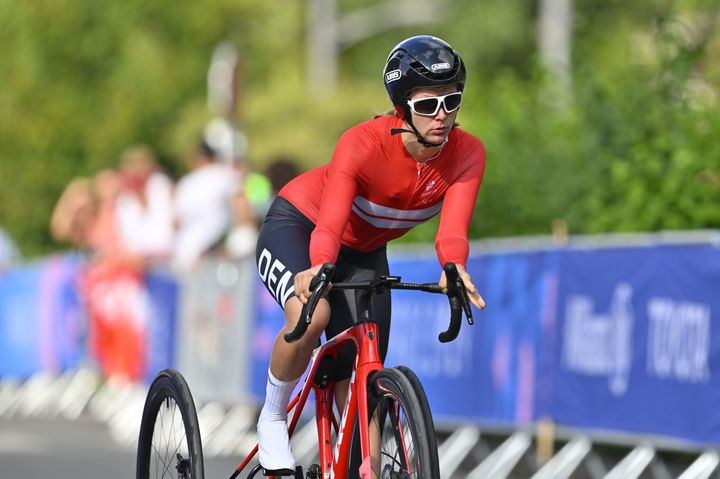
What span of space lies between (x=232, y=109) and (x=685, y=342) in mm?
9392

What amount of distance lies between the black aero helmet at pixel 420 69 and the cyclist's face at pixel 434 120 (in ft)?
0.07

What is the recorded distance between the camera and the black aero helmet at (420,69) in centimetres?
652

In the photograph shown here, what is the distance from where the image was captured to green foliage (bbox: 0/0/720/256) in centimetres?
1292

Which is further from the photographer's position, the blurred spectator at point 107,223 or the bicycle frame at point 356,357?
the blurred spectator at point 107,223

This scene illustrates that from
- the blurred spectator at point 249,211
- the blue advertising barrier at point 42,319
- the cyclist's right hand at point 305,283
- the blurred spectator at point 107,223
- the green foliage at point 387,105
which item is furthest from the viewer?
the blue advertising barrier at point 42,319

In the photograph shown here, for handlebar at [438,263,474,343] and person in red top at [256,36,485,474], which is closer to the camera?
handlebar at [438,263,474,343]

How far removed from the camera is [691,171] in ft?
39.1

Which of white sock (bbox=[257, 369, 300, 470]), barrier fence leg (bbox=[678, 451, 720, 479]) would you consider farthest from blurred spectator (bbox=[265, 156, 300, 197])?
white sock (bbox=[257, 369, 300, 470])

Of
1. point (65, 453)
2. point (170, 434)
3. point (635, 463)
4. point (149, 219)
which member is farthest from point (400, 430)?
point (149, 219)

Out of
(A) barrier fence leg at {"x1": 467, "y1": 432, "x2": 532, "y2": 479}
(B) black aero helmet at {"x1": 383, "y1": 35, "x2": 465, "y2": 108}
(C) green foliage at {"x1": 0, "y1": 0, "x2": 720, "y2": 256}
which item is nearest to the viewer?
(B) black aero helmet at {"x1": 383, "y1": 35, "x2": 465, "y2": 108}

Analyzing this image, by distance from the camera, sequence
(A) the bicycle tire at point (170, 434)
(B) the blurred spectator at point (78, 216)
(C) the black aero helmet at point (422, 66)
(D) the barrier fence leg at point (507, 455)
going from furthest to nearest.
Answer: (B) the blurred spectator at point (78, 216), (D) the barrier fence leg at point (507, 455), (A) the bicycle tire at point (170, 434), (C) the black aero helmet at point (422, 66)

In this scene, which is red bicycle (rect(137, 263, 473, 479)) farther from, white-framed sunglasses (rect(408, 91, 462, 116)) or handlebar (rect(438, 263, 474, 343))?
white-framed sunglasses (rect(408, 91, 462, 116))

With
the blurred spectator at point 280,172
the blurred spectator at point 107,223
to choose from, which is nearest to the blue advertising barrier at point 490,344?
the blurred spectator at point 280,172

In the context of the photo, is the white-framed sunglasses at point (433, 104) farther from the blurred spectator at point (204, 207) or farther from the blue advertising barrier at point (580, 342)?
the blurred spectator at point (204, 207)
